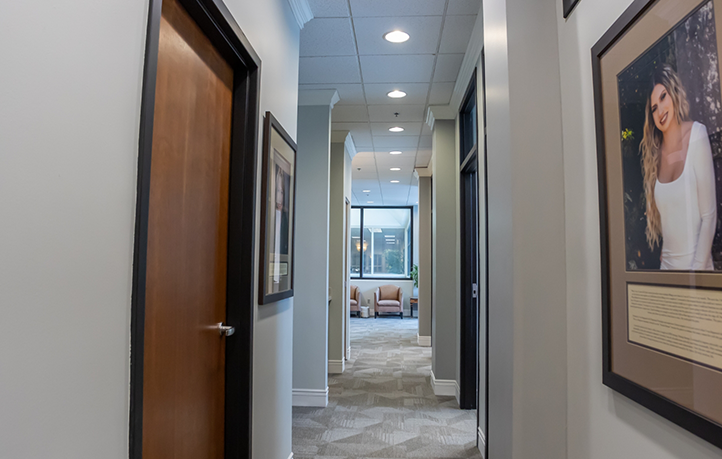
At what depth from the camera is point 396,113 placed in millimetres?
3797

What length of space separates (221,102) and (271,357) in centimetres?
99

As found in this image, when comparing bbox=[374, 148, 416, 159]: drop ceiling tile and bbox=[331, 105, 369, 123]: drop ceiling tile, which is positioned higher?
bbox=[331, 105, 369, 123]: drop ceiling tile

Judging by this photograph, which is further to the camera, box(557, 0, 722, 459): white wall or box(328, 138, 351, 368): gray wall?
box(328, 138, 351, 368): gray wall

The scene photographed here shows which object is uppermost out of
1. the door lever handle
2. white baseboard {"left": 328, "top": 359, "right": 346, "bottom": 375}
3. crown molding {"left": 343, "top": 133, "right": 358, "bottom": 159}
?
crown molding {"left": 343, "top": 133, "right": 358, "bottom": 159}

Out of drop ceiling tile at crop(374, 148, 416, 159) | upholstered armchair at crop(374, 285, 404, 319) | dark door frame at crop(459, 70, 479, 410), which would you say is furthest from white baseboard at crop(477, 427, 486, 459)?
upholstered armchair at crop(374, 285, 404, 319)

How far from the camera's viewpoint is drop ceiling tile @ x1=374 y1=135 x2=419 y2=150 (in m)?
4.50

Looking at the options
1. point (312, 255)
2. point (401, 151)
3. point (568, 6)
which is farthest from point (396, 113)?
point (568, 6)

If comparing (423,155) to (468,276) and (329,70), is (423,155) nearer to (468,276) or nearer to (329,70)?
(468,276)

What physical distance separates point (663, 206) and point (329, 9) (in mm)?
1951

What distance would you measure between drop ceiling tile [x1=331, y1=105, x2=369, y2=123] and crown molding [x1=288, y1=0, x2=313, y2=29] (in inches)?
54.6

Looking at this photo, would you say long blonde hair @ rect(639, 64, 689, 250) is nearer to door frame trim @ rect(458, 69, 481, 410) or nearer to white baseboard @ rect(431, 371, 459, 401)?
door frame trim @ rect(458, 69, 481, 410)

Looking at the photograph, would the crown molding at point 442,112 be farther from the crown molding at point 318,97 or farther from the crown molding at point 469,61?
the crown molding at point 318,97

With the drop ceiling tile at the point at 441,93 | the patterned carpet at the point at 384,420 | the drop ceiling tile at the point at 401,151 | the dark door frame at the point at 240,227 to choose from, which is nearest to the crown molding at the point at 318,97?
the drop ceiling tile at the point at 441,93

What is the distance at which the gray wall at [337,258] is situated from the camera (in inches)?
158
